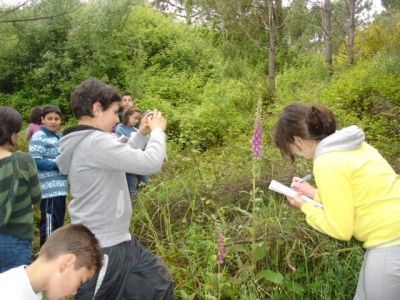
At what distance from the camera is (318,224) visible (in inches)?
77.7

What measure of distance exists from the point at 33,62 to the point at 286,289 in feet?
39.3

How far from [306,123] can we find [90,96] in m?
1.12

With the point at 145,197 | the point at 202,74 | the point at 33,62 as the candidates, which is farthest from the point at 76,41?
the point at 145,197

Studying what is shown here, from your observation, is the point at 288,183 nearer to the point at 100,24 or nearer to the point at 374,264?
the point at 374,264

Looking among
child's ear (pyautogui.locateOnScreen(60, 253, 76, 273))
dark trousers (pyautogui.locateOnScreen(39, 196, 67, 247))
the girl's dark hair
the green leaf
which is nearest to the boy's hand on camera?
the girl's dark hair

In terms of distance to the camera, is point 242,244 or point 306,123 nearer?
point 306,123

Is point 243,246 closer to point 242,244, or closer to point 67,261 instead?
point 242,244

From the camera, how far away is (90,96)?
2186mm

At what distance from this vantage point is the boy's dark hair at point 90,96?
2186 millimetres

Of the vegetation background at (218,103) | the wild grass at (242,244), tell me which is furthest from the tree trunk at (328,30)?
the wild grass at (242,244)

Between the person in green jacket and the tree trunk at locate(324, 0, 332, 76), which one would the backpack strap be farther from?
the tree trunk at locate(324, 0, 332, 76)

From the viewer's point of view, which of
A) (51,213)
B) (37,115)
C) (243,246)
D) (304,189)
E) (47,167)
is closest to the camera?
(304,189)

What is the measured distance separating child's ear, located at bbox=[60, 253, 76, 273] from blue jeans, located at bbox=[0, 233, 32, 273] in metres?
1.35

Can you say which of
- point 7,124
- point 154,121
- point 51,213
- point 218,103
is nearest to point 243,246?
point 154,121
